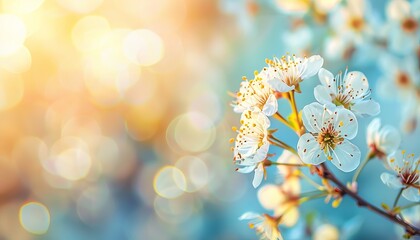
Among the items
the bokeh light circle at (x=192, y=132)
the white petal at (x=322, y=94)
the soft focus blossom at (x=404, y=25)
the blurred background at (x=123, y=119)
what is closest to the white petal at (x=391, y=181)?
the white petal at (x=322, y=94)

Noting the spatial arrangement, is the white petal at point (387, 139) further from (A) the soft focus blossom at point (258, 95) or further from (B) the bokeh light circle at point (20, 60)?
(B) the bokeh light circle at point (20, 60)

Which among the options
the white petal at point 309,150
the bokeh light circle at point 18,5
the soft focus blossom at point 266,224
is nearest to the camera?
the white petal at point 309,150

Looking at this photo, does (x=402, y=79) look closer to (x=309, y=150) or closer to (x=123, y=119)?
(x=309, y=150)

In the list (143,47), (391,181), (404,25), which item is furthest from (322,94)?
(143,47)

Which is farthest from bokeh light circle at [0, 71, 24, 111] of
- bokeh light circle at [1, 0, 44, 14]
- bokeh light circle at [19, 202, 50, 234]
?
bokeh light circle at [19, 202, 50, 234]

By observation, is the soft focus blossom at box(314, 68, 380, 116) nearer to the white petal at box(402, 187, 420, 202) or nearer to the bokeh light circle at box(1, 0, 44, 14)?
the white petal at box(402, 187, 420, 202)
